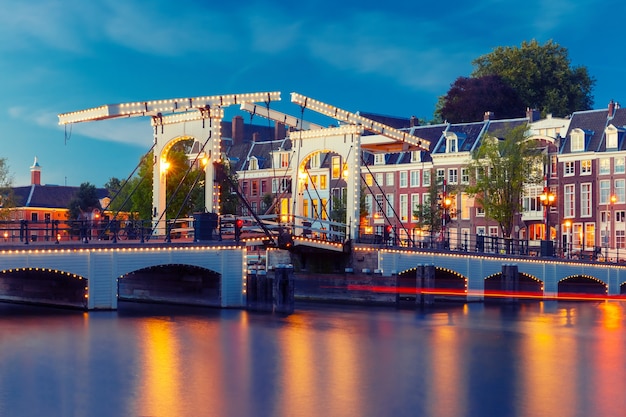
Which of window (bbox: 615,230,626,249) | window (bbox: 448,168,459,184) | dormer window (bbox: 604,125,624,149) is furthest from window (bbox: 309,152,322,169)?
window (bbox: 615,230,626,249)

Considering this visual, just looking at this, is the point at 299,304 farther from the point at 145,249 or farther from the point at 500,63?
the point at 500,63

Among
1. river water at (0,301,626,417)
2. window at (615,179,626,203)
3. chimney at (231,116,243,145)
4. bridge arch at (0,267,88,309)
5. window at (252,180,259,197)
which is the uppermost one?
chimney at (231,116,243,145)

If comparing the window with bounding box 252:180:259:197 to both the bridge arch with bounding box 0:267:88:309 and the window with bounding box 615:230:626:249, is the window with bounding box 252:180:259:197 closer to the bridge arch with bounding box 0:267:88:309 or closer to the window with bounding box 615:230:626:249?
the window with bounding box 615:230:626:249

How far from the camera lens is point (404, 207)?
3209 inches

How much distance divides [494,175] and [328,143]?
21.8 m

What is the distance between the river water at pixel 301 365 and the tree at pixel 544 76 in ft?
180

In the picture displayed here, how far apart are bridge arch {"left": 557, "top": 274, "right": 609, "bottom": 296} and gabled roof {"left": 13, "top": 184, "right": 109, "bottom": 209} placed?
65.9 m

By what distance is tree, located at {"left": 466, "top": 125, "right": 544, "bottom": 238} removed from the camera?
63562 mm

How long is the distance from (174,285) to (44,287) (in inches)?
199

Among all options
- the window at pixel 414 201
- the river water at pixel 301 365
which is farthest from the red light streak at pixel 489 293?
the window at pixel 414 201

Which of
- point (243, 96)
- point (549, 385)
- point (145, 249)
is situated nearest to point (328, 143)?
point (243, 96)

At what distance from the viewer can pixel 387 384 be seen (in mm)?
19828

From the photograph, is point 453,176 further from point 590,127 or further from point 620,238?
point 620,238

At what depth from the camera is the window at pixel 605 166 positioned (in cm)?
7100
